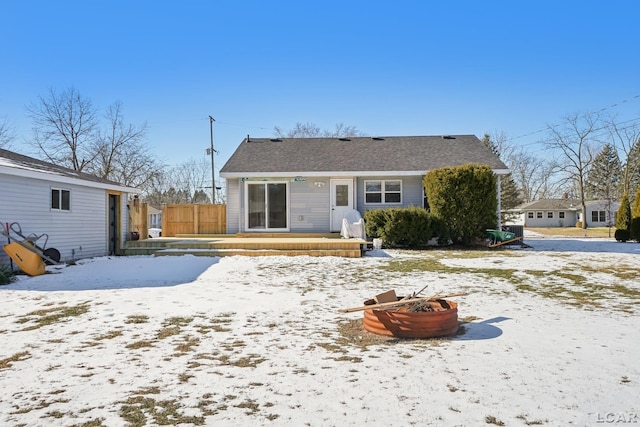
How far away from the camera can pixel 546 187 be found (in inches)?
2055

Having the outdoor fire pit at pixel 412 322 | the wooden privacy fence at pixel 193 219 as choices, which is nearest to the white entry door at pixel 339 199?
the wooden privacy fence at pixel 193 219

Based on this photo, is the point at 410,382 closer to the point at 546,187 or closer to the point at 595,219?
the point at 595,219

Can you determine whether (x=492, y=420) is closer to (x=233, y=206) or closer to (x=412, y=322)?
(x=412, y=322)

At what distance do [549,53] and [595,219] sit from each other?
33518mm

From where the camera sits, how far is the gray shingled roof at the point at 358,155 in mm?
16203

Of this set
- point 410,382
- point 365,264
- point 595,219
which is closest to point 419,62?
point 365,264

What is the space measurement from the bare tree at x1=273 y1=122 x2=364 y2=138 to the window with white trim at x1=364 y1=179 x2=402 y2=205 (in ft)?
80.4

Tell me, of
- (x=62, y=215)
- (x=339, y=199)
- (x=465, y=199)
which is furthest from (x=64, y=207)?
(x=465, y=199)

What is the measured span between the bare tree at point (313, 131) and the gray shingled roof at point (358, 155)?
20.9 metres

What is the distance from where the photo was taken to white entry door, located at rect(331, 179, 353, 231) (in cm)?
1609

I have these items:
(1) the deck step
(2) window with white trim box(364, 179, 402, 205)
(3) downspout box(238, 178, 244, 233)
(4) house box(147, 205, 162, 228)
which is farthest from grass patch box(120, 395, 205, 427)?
(4) house box(147, 205, 162, 228)

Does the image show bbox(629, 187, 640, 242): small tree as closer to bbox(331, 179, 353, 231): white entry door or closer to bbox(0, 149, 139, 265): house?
bbox(331, 179, 353, 231): white entry door

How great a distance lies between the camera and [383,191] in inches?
645

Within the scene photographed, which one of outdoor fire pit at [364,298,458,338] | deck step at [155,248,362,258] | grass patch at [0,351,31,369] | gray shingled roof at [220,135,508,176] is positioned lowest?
grass patch at [0,351,31,369]
